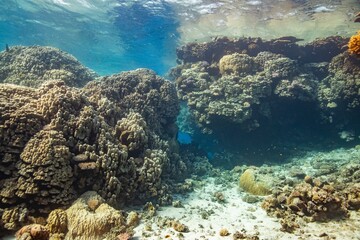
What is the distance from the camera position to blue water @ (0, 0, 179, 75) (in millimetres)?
25656

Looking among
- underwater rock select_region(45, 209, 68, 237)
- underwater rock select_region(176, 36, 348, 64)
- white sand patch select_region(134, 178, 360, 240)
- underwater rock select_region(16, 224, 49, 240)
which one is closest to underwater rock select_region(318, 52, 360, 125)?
underwater rock select_region(176, 36, 348, 64)

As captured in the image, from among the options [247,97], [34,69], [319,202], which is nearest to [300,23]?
[247,97]

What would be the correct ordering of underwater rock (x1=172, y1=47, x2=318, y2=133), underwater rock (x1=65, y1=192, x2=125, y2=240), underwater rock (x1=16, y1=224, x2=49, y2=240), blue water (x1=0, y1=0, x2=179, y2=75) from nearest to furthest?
underwater rock (x1=16, y1=224, x2=49, y2=240), underwater rock (x1=65, y1=192, x2=125, y2=240), underwater rock (x1=172, y1=47, x2=318, y2=133), blue water (x1=0, y1=0, x2=179, y2=75)

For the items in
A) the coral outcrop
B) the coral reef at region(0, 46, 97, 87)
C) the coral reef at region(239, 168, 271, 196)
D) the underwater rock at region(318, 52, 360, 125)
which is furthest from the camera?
the underwater rock at region(318, 52, 360, 125)

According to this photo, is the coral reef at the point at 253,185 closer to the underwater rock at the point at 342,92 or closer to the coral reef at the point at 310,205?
the coral reef at the point at 310,205

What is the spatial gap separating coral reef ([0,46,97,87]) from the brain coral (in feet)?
17.3

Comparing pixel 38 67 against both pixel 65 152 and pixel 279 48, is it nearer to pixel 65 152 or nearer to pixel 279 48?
pixel 65 152

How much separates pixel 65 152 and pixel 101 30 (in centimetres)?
2820

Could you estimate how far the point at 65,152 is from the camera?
6414 millimetres

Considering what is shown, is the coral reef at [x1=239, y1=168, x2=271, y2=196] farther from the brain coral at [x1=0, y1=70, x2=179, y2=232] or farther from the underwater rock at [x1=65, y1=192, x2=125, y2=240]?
the underwater rock at [x1=65, y1=192, x2=125, y2=240]

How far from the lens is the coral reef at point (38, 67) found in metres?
13.3

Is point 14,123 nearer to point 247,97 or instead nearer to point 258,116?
point 247,97

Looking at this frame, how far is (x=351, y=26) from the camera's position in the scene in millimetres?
20734

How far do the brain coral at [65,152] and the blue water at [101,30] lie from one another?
16.9 m
